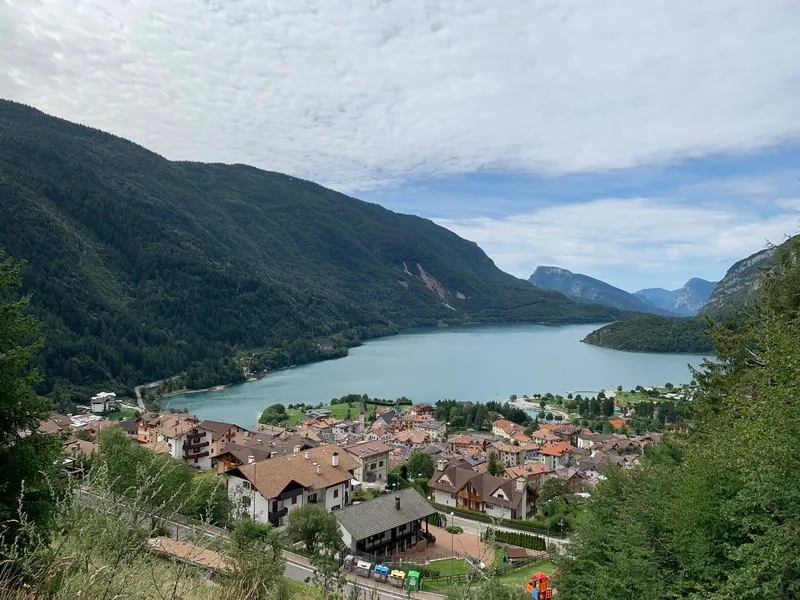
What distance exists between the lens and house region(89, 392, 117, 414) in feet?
152

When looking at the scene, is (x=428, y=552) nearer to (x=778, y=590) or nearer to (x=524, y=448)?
(x=778, y=590)

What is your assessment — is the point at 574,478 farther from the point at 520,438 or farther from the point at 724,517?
the point at 724,517

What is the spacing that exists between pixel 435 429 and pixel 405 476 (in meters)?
14.6

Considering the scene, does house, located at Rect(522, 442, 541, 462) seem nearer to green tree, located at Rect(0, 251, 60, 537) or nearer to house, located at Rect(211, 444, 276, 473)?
house, located at Rect(211, 444, 276, 473)

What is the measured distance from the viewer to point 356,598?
272 cm

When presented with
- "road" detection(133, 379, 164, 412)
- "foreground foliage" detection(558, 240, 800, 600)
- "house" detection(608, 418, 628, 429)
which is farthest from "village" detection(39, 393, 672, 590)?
"road" detection(133, 379, 164, 412)

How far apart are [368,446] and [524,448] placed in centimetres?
1376

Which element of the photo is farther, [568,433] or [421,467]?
[568,433]

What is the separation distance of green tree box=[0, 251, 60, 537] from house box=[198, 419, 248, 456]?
2451cm

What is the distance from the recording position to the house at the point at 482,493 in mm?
23797

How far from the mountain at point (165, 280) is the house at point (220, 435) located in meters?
9.33

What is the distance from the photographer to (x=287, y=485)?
59.1 ft

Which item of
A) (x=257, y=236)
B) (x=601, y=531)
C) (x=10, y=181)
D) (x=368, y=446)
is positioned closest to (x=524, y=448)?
(x=368, y=446)

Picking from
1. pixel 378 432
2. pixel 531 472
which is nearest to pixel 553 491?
pixel 531 472
